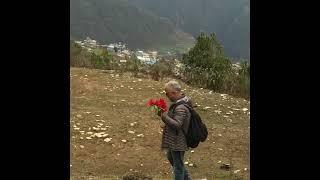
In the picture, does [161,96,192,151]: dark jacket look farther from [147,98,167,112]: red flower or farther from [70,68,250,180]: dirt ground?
[70,68,250,180]: dirt ground

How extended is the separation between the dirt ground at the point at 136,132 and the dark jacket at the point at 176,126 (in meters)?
1.81

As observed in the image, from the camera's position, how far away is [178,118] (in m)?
5.62

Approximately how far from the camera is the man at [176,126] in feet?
18.5

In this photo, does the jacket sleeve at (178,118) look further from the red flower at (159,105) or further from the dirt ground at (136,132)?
the dirt ground at (136,132)

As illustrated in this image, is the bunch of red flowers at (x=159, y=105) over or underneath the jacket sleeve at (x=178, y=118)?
over

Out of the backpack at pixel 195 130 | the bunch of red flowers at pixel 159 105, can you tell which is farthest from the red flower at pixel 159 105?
the backpack at pixel 195 130

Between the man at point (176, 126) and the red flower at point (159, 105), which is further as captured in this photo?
the red flower at point (159, 105)

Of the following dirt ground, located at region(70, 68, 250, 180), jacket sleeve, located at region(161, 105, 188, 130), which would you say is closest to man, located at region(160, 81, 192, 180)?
jacket sleeve, located at region(161, 105, 188, 130)

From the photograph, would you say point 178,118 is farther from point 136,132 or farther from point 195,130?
point 136,132

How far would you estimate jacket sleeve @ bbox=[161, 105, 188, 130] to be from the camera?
5605 mm

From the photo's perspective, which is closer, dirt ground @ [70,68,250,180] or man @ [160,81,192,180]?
man @ [160,81,192,180]

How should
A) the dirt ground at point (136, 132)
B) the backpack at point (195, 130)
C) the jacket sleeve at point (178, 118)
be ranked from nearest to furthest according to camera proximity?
the jacket sleeve at point (178, 118) < the backpack at point (195, 130) < the dirt ground at point (136, 132)
